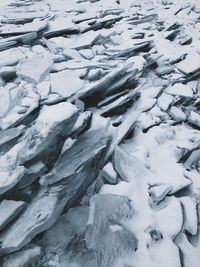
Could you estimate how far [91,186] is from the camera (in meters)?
1.71

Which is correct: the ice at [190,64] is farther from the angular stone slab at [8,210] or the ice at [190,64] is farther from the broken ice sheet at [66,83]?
the angular stone slab at [8,210]

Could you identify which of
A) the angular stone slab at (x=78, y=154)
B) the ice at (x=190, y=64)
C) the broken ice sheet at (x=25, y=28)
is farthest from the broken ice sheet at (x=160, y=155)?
the broken ice sheet at (x=25, y=28)

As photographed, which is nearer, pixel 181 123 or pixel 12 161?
pixel 12 161

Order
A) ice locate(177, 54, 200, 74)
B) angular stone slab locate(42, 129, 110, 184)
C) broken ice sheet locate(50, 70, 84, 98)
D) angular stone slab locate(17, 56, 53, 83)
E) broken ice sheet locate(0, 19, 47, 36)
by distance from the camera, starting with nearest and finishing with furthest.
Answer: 1. angular stone slab locate(42, 129, 110, 184)
2. broken ice sheet locate(50, 70, 84, 98)
3. angular stone slab locate(17, 56, 53, 83)
4. ice locate(177, 54, 200, 74)
5. broken ice sheet locate(0, 19, 47, 36)

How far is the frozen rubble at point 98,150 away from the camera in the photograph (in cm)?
143

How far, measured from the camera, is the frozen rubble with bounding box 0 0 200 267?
143 cm

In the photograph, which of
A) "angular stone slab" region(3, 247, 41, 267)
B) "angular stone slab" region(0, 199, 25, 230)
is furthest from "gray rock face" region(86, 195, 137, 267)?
"angular stone slab" region(0, 199, 25, 230)

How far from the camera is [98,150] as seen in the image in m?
1.73

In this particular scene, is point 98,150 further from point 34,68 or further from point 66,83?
point 34,68

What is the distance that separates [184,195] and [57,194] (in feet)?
2.48

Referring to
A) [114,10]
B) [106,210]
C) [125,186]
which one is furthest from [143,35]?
[106,210]

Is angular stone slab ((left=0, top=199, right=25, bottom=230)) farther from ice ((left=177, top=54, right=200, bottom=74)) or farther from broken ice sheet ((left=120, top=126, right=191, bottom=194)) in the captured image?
ice ((left=177, top=54, right=200, bottom=74))

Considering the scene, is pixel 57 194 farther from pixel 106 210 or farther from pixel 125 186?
pixel 125 186

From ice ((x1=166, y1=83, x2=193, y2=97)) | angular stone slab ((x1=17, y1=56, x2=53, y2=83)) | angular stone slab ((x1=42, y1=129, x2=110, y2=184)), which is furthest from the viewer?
ice ((x1=166, y1=83, x2=193, y2=97))
